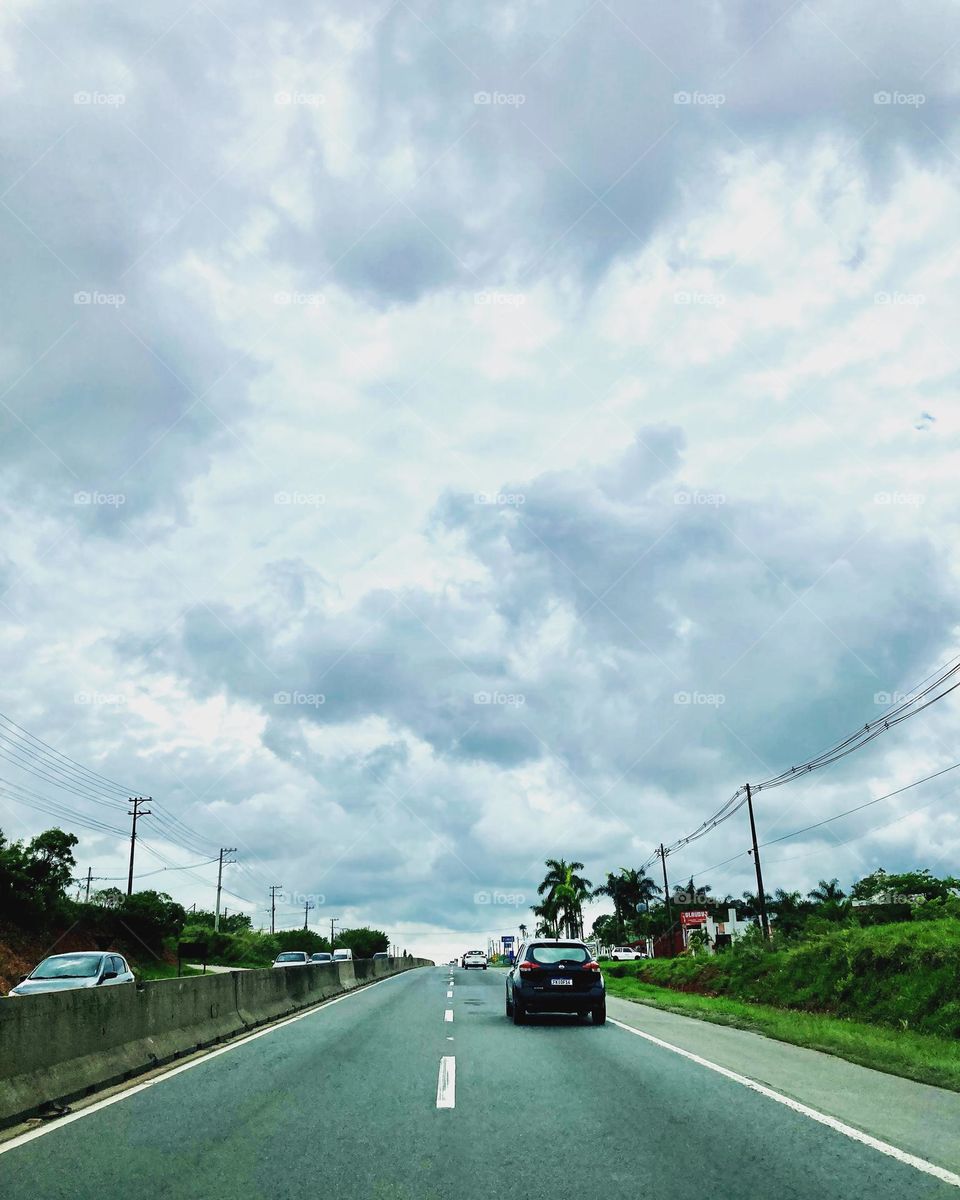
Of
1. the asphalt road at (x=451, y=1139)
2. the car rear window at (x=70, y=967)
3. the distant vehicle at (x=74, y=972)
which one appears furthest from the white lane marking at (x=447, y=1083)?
the car rear window at (x=70, y=967)

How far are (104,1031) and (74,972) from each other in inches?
352

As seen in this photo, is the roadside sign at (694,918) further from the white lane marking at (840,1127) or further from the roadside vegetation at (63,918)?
the white lane marking at (840,1127)

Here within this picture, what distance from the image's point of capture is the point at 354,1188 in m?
5.72

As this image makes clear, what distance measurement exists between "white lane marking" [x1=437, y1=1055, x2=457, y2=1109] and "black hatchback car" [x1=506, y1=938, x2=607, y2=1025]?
16.2ft

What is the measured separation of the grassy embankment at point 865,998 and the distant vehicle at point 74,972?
12.1m

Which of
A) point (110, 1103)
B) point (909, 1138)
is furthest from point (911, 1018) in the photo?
point (110, 1103)

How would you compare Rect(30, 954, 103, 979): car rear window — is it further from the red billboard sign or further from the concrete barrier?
the red billboard sign

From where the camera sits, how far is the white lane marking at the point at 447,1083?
8.60 meters

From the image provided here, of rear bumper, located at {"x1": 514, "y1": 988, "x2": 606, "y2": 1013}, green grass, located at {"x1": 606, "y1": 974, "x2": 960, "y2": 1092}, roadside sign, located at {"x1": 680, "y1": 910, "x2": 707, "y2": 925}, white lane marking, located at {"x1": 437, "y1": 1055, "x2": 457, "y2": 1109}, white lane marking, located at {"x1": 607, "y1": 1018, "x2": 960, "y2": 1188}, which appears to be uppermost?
roadside sign, located at {"x1": 680, "y1": 910, "x2": 707, "y2": 925}

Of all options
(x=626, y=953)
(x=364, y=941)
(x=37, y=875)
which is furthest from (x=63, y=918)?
(x=364, y=941)

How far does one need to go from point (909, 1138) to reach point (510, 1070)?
470cm

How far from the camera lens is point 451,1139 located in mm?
7043

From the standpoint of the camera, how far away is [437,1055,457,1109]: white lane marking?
8.60 metres

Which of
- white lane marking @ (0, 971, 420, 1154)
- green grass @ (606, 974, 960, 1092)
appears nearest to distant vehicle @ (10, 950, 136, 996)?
white lane marking @ (0, 971, 420, 1154)
